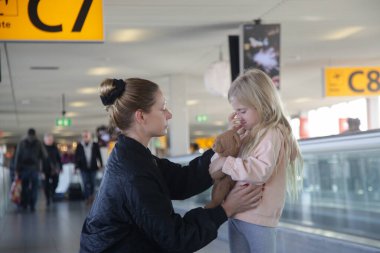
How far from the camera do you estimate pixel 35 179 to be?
1421 centimetres

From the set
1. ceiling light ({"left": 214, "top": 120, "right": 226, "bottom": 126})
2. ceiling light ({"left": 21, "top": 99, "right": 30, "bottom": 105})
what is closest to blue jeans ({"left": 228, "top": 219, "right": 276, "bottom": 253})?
ceiling light ({"left": 21, "top": 99, "right": 30, "bottom": 105})

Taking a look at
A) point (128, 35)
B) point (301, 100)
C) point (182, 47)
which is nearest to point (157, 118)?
point (128, 35)

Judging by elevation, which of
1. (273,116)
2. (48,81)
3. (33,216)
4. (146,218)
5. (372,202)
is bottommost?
(33,216)

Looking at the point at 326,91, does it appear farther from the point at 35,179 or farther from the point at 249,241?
the point at 249,241

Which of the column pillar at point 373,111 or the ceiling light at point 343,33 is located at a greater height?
the ceiling light at point 343,33

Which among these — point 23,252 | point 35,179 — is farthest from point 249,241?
point 35,179

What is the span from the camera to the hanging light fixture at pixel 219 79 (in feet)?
42.0

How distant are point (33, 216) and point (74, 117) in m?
18.1

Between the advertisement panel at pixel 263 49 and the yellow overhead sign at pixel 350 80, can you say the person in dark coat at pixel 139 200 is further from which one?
the yellow overhead sign at pixel 350 80

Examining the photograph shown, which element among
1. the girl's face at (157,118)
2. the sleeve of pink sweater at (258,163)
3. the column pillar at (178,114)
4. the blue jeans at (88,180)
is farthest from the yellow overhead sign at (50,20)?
the column pillar at (178,114)

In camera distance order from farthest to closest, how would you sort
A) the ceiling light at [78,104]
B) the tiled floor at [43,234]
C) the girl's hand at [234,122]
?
the ceiling light at [78,104] → the tiled floor at [43,234] → the girl's hand at [234,122]

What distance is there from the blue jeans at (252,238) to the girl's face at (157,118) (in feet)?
1.58

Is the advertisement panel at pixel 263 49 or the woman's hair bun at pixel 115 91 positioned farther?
Result: the advertisement panel at pixel 263 49

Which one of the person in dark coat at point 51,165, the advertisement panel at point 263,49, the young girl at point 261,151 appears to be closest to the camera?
the young girl at point 261,151
